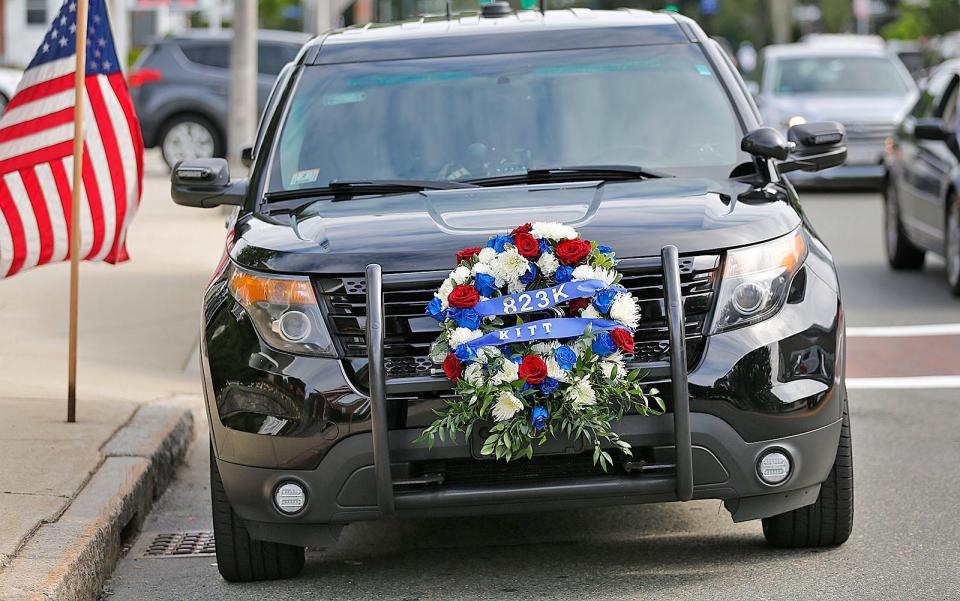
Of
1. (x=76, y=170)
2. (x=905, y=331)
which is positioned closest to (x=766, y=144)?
(x=76, y=170)

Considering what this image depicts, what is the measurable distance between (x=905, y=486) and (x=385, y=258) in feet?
8.77

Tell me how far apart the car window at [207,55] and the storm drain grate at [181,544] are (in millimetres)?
17956

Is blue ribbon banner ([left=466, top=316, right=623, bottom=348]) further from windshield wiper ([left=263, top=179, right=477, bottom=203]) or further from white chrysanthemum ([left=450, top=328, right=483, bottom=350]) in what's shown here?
windshield wiper ([left=263, top=179, right=477, bottom=203])

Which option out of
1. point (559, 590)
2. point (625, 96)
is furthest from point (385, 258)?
point (625, 96)

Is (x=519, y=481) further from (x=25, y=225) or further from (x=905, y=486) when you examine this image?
(x=25, y=225)

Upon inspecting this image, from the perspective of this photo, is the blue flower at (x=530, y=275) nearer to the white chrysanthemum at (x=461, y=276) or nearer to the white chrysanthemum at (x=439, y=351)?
the white chrysanthemum at (x=461, y=276)

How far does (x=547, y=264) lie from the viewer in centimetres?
466

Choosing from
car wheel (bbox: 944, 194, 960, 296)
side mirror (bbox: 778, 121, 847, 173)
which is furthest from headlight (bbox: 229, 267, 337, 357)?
car wheel (bbox: 944, 194, 960, 296)

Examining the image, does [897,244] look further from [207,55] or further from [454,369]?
[207,55]

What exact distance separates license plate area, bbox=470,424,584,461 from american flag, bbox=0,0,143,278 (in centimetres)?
333

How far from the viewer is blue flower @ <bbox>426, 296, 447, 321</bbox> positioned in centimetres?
461

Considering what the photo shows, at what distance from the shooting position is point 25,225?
7.24 metres

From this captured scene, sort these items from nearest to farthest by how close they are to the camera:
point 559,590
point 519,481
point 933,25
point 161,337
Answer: point 519,481 → point 559,590 → point 161,337 → point 933,25

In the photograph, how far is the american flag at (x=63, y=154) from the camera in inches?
284
